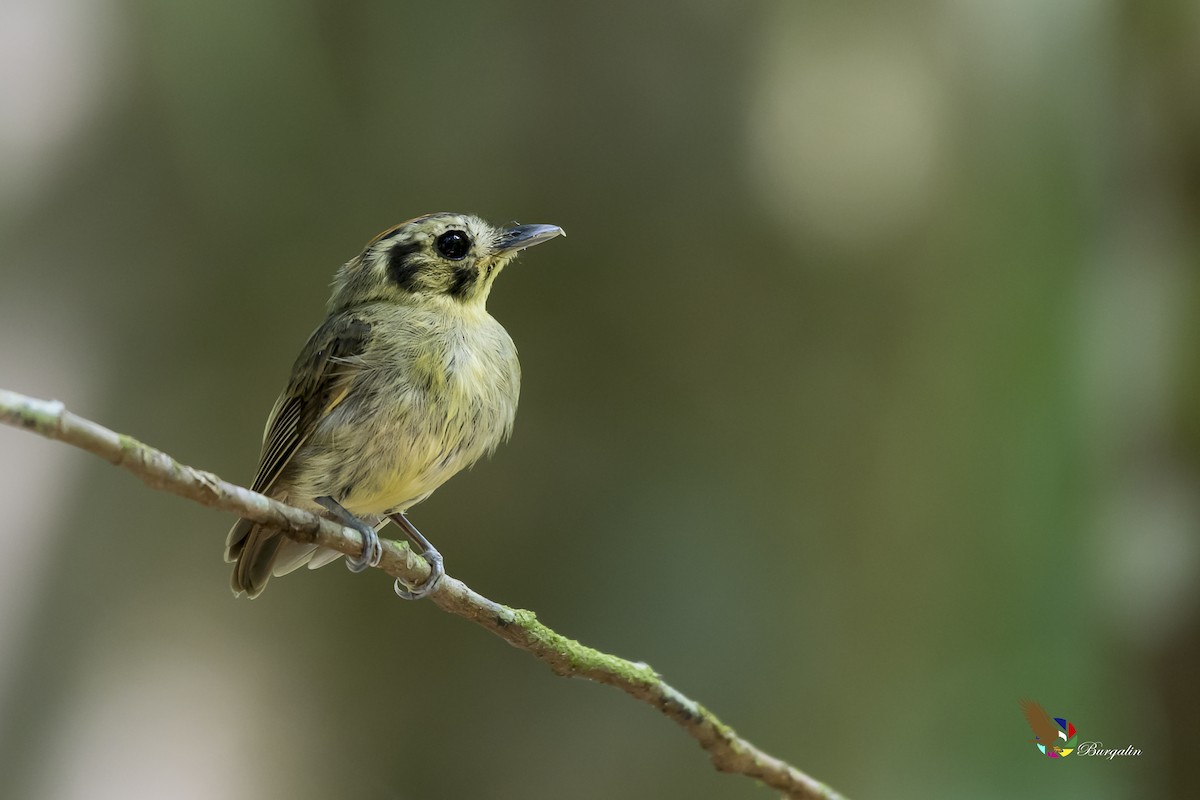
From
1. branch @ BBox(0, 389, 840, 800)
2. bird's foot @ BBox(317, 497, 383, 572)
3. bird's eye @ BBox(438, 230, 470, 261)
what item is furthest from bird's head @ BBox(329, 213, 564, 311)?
branch @ BBox(0, 389, 840, 800)

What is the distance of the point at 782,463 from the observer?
462 centimetres

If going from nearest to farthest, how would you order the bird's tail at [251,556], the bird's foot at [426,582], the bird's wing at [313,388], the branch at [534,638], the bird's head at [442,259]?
the branch at [534,638] < the bird's foot at [426,582] < the bird's tail at [251,556] < the bird's wing at [313,388] < the bird's head at [442,259]

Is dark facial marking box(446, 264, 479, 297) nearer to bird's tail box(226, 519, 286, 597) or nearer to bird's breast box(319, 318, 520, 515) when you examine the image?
bird's breast box(319, 318, 520, 515)

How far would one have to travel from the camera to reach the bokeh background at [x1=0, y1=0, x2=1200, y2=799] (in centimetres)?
401

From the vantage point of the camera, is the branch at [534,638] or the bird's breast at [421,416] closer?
the branch at [534,638]

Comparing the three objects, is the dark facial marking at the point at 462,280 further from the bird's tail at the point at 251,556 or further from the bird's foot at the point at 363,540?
the bird's tail at the point at 251,556

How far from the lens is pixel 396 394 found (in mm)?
2297

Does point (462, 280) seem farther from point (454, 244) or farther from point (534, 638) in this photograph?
point (534, 638)

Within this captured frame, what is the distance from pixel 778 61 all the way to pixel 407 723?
3.06m

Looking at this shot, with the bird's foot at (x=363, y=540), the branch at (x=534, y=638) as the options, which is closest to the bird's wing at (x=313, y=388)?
the bird's foot at (x=363, y=540)

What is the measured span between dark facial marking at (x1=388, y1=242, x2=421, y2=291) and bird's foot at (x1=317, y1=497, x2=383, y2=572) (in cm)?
53

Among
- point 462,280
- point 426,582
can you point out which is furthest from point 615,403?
point 426,582

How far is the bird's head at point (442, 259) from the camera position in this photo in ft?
8.34

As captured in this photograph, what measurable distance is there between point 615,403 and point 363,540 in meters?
2.54
